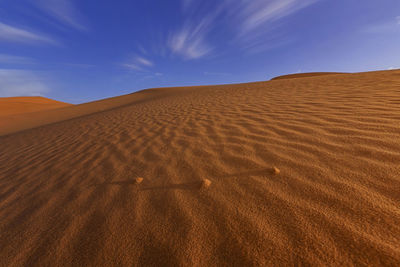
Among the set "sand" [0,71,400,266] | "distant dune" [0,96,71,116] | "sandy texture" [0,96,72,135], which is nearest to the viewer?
"sand" [0,71,400,266]

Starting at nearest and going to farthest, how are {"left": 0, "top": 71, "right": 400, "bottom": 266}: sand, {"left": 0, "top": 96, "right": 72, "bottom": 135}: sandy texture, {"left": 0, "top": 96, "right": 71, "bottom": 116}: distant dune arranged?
{"left": 0, "top": 71, "right": 400, "bottom": 266}: sand
{"left": 0, "top": 96, "right": 72, "bottom": 135}: sandy texture
{"left": 0, "top": 96, "right": 71, "bottom": 116}: distant dune

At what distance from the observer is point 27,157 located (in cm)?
322

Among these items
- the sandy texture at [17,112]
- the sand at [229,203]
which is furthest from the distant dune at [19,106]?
the sand at [229,203]

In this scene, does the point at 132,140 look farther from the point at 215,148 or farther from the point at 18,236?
the point at 18,236

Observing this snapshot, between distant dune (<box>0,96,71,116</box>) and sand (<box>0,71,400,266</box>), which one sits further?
distant dune (<box>0,96,71,116</box>)

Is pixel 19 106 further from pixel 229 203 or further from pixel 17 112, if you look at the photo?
pixel 229 203

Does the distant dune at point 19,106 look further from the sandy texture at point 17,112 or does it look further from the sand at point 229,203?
the sand at point 229,203

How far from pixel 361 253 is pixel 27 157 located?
15.5 feet

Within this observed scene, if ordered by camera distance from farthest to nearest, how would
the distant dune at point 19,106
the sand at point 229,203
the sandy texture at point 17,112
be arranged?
the distant dune at point 19,106 → the sandy texture at point 17,112 → the sand at point 229,203

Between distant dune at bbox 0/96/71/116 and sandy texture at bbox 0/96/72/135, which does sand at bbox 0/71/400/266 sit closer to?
sandy texture at bbox 0/96/72/135

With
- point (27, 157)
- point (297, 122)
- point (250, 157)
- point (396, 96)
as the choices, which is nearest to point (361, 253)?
point (250, 157)

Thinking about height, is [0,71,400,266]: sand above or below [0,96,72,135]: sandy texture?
above

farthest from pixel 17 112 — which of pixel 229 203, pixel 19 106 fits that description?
pixel 229 203

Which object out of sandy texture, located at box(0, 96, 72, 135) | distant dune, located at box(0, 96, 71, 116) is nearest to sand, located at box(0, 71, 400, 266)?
sandy texture, located at box(0, 96, 72, 135)
